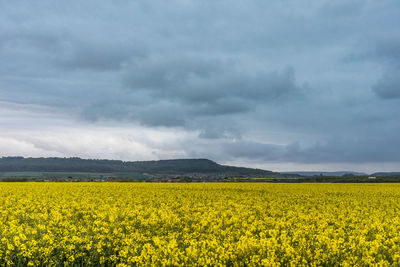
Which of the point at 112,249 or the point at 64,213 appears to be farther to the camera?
the point at 64,213

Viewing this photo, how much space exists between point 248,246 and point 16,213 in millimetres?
14887

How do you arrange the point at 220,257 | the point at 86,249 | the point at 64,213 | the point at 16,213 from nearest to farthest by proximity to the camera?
the point at 220,257, the point at 86,249, the point at 16,213, the point at 64,213

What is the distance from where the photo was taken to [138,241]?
476 inches

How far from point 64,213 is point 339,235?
53.7 ft

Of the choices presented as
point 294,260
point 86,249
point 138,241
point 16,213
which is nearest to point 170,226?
point 138,241

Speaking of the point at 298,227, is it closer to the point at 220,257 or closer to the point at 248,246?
the point at 248,246

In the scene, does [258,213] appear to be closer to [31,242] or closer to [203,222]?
[203,222]

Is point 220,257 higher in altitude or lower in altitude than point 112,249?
higher

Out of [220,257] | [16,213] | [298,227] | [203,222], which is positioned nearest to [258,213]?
[298,227]

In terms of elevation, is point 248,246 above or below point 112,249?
above

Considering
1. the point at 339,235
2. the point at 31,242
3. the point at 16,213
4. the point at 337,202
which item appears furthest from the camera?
the point at 337,202

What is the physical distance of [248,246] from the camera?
394 inches

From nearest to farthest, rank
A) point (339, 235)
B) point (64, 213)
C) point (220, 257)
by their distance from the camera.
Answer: point (220, 257) < point (339, 235) < point (64, 213)

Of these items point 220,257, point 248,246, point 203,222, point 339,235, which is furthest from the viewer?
point 203,222
